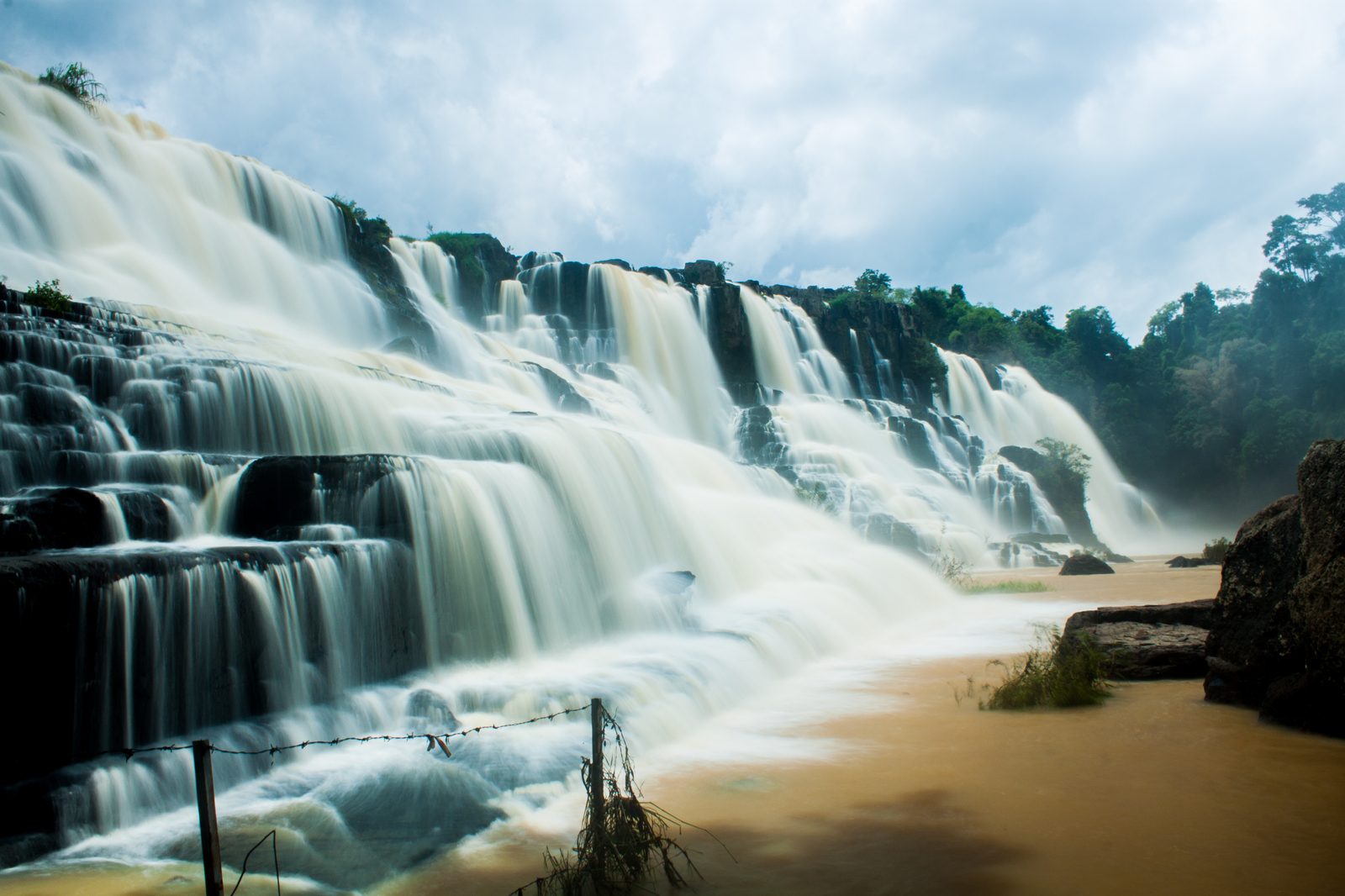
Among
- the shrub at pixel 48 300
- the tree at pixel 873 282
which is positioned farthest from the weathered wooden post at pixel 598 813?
the tree at pixel 873 282

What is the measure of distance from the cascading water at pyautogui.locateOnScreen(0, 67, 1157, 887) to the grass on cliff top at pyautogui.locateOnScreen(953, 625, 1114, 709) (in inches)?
91.9

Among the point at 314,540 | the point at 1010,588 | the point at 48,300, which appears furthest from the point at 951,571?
the point at 48,300

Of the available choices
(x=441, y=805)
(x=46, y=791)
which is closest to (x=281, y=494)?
(x=46, y=791)

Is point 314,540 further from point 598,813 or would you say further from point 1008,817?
point 1008,817

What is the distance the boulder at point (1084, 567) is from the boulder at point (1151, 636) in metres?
10.7

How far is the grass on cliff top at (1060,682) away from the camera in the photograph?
6051 millimetres

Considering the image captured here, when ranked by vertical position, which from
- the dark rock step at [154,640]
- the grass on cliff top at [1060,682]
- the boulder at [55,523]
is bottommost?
the grass on cliff top at [1060,682]

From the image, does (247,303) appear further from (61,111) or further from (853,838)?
(853,838)

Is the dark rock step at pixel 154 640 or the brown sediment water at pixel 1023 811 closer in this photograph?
the brown sediment water at pixel 1023 811

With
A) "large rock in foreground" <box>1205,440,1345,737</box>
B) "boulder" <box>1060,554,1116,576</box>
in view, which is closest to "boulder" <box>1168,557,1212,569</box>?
"boulder" <box>1060,554,1116,576</box>

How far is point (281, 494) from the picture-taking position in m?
7.07

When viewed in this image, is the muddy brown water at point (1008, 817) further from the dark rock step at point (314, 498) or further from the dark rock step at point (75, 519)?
the dark rock step at point (314, 498)

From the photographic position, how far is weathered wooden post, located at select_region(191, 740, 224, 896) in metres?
2.85

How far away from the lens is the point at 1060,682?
6051 mm
